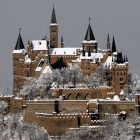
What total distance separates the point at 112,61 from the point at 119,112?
21.1 m

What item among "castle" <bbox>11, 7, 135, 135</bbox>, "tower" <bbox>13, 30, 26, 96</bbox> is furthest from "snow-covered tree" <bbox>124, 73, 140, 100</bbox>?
"tower" <bbox>13, 30, 26, 96</bbox>

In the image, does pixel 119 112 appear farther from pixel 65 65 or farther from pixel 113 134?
pixel 65 65

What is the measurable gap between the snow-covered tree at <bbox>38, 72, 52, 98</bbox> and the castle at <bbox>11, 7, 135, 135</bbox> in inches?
68.2

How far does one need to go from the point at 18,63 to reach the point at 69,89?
93.4 ft

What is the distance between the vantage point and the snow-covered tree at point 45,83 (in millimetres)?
145250

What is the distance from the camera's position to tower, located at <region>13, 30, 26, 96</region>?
167 m

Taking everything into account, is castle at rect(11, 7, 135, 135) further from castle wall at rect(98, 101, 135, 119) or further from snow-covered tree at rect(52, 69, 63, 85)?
snow-covered tree at rect(52, 69, 63, 85)

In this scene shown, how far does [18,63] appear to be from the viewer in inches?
6727

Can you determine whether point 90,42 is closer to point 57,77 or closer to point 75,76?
point 75,76

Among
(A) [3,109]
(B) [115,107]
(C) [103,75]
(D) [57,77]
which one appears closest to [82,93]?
(C) [103,75]

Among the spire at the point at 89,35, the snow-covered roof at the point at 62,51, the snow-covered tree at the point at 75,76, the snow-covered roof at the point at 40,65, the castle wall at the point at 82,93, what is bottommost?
the castle wall at the point at 82,93

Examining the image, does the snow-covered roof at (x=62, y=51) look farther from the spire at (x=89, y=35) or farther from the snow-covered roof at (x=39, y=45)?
the spire at (x=89, y=35)

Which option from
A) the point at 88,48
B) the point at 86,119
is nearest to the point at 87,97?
the point at 86,119

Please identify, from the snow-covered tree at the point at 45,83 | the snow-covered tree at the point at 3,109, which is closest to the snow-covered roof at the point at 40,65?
the snow-covered tree at the point at 45,83
